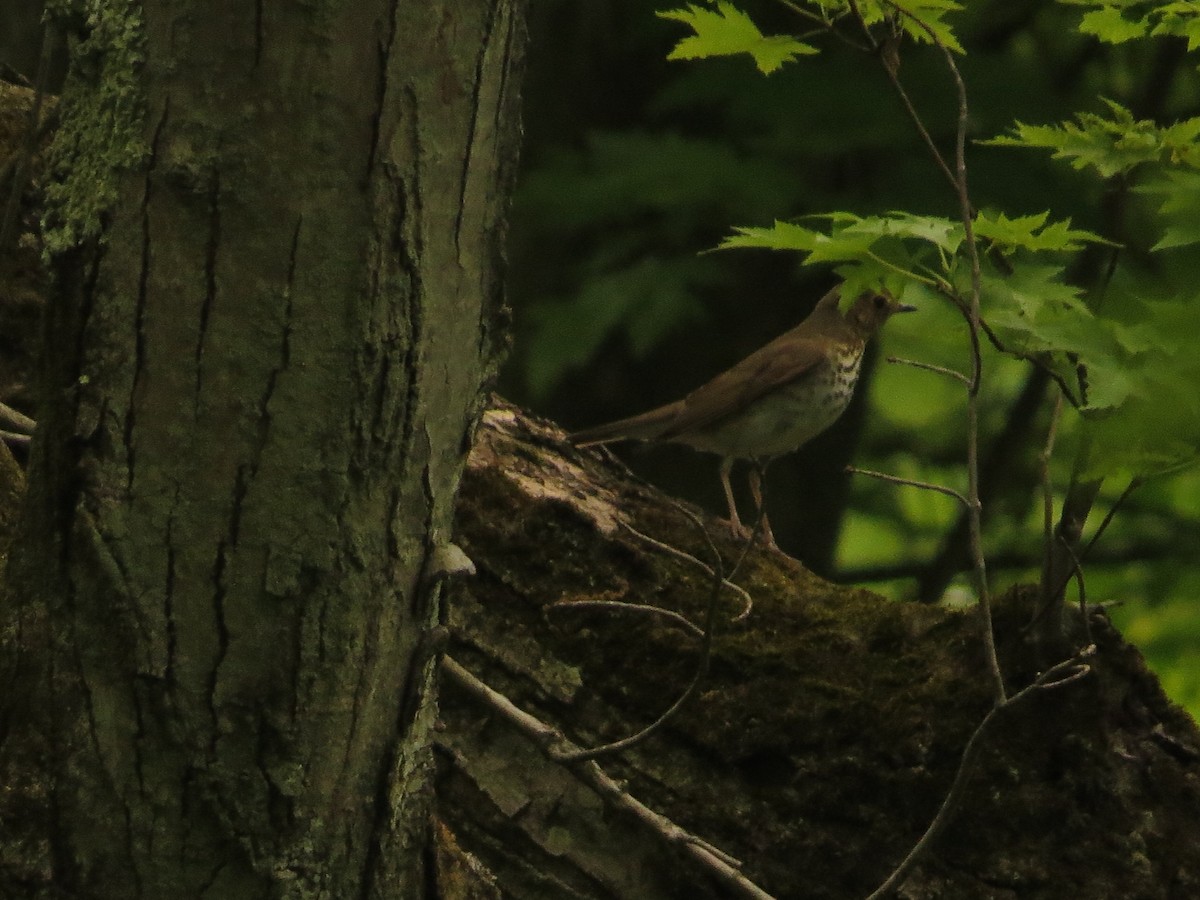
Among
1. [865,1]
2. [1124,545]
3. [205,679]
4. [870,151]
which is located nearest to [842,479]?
[1124,545]

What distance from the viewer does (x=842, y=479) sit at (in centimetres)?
702

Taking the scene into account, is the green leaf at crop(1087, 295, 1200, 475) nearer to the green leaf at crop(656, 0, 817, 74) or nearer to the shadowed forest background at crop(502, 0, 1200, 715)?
the green leaf at crop(656, 0, 817, 74)

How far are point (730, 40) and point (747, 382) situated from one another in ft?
9.77

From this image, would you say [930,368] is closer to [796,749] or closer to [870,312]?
[796,749]

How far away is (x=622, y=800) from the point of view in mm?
2727

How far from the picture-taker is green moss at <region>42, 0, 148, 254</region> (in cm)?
186

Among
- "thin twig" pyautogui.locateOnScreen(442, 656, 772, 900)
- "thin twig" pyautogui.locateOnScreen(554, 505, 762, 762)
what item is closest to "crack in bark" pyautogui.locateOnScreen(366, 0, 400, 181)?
"thin twig" pyautogui.locateOnScreen(554, 505, 762, 762)

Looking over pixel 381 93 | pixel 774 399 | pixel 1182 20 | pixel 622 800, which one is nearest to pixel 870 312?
pixel 774 399

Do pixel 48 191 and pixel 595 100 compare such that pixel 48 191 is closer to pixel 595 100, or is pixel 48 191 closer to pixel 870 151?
pixel 870 151

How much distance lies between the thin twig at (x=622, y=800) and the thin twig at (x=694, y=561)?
657mm

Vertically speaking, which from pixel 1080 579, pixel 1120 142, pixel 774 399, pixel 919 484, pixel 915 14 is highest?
pixel 915 14

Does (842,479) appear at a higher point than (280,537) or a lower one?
lower

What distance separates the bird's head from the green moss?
4368 mm

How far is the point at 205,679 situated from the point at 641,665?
1433 mm
